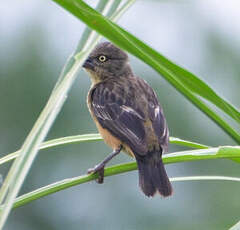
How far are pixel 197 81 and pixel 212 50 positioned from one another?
8984mm

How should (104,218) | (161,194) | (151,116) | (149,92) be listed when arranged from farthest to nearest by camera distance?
(104,218) < (149,92) < (151,116) < (161,194)

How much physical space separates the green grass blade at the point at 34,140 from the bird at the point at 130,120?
82.1 inches

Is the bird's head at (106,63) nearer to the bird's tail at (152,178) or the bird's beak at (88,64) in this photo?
the bird's beak at (88,64)

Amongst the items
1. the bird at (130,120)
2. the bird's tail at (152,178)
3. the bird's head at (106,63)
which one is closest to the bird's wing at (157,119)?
the bird at (130,120)

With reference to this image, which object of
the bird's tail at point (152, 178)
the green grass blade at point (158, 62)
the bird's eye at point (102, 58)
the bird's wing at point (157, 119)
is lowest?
Answer: the green grass blade at point (158, 62)

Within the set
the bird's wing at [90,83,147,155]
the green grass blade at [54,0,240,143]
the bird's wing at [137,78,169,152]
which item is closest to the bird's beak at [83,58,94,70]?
the bird's wing at [90,83,147,155]

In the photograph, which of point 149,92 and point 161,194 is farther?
point 149,92

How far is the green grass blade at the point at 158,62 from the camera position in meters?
1.93

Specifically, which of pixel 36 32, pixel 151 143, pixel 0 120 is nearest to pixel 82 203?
pixel 0 120

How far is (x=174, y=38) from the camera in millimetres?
10312

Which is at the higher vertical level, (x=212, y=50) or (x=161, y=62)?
(x=212, y=50)

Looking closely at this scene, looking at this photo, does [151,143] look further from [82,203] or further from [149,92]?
[82,203]

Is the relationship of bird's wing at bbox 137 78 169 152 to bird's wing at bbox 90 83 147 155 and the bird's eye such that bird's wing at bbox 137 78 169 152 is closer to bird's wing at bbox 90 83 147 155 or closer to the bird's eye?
bird's wing at bbox 90 83 147 155

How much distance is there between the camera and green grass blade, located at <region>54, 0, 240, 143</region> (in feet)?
6.33
